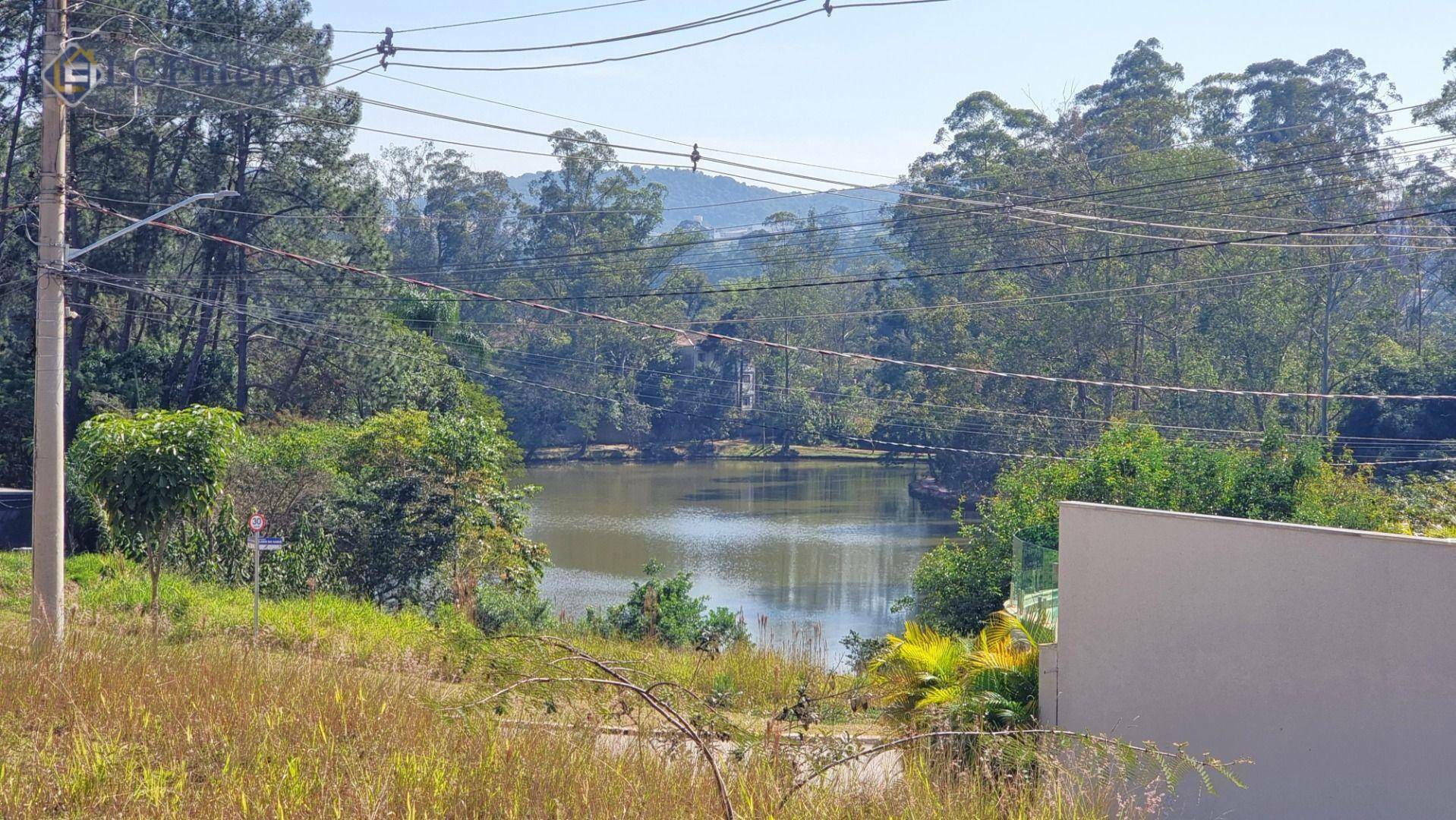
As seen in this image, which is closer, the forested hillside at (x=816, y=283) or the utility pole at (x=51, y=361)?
the utility pole at (x=51, y=361)

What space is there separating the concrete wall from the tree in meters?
9.80

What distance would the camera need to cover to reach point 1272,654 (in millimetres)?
8336

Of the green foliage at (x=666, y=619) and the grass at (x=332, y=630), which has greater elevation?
the grass at (x=332, y=630)

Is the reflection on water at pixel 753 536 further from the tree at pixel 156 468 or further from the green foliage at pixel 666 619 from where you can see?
the tree at pixel 156 468

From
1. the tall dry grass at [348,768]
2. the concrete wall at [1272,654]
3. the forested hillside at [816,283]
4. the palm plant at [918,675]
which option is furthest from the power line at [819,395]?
the concrete wall at [1272,654]

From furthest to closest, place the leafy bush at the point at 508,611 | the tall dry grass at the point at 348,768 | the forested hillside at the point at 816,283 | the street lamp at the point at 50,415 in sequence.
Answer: the forested hillside at the point at 816,283
the leafy bush at the point at 508,611
the street lamp at the point at 50,415
the tall dry grass at the point at 348,768

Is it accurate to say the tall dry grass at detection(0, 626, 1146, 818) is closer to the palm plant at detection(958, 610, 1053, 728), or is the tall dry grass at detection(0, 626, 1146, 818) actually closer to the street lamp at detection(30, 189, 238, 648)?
the palm plant at detection(958, 610, 1053, 728)

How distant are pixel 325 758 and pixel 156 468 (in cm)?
977

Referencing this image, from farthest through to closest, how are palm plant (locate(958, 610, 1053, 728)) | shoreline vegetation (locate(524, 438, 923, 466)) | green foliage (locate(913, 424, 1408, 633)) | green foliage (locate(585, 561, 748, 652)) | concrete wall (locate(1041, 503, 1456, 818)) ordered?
shoreline vegetation (locate(524, 438, 923, 466)) → green foliage (locate(585, 561, 748, 652)) → green foliage (locate(913, 424, 1408, 633)) → palm plant (locate(958, 610, 1053, 728)) → concrete wall (locate(1041, 503, 1456, 818))

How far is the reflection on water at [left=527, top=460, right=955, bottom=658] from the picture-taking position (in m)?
27.9

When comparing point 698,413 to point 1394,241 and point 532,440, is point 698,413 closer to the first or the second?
point 532,440

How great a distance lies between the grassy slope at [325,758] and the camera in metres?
4.69

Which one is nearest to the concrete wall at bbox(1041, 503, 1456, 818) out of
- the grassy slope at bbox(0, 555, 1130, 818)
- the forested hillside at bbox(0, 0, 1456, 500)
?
the grassy slope at bbox(0, 555, 1130, 818)

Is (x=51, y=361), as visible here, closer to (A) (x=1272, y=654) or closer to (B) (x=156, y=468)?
(B) (x=156, y=468)
